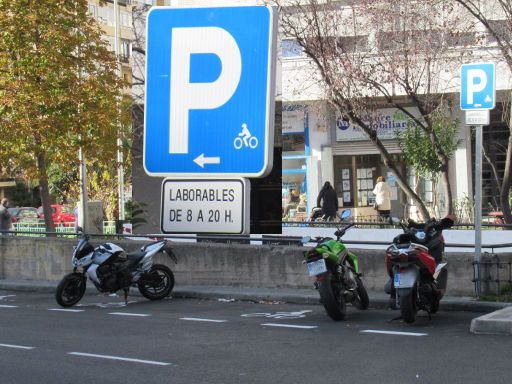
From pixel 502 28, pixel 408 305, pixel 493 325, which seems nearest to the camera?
pixel 493 325

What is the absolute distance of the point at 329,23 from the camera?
74.4ft

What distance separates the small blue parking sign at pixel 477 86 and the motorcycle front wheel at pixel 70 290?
252 inches

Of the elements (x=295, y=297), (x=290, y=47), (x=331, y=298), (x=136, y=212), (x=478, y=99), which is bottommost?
(x=295, y=297)

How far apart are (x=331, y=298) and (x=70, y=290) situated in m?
4.88

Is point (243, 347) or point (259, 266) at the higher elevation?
point (259, 266)

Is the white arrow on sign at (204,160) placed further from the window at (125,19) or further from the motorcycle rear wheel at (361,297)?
the window at (125,19)

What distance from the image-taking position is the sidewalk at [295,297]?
31.0ft

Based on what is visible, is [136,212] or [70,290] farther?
[136,212]

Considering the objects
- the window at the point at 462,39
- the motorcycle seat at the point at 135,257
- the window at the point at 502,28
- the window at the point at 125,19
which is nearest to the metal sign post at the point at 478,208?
the motorcycle seat at the point at 135,257

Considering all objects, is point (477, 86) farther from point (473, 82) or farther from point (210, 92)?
point (210, 92)

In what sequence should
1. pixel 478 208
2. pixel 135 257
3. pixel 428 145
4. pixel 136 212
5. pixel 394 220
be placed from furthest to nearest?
1. pixel 136 212
2. pixel 428 145
3. pixel 135 257
4. pixel 478 208
5. pixel 394 220

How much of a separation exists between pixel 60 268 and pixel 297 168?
591 inches

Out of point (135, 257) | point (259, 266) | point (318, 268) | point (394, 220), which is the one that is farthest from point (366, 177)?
point (318, 268)

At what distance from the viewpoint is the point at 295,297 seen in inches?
512
